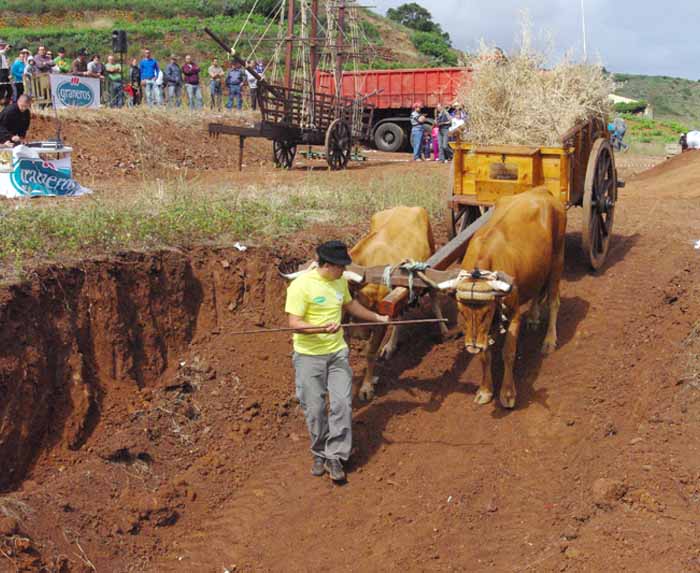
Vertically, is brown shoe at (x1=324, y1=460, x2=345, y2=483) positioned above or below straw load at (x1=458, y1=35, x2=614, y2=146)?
below

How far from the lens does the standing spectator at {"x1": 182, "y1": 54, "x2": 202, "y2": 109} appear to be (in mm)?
25047

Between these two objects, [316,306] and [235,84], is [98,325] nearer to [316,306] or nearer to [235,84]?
[316,306]

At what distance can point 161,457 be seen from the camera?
8.12 metres

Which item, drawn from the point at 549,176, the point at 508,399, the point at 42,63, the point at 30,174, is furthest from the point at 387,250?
the point at 42,63

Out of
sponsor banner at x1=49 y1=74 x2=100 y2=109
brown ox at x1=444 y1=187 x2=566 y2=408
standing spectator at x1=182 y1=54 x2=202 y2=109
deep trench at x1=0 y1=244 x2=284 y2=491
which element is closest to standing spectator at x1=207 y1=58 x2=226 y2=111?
standing spectator at x1=182 y1=54 x2=202 y2=109

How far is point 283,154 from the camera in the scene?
20.9 m

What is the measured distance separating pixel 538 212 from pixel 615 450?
9.08 ft

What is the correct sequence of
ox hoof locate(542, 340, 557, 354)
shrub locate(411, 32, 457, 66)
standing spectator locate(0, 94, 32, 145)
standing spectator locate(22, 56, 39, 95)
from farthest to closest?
shrub locate(411, 32, 457, 66) < standing spectator locate(22, 56, 39, 95) < standing spectator locate(0, 94, 32, 145) < ox hoof locate(542, 340, 557, 354)

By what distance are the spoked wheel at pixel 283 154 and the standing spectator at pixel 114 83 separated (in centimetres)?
611

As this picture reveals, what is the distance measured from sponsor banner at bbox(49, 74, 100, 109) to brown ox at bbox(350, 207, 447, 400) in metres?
14.5

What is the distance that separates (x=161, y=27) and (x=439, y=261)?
130ft

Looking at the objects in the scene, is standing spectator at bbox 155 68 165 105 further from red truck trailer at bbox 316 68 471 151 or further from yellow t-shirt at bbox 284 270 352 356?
yellow t-shirt at bbox 284 270 352 356

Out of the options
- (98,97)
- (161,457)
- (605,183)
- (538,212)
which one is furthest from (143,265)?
(98,97)

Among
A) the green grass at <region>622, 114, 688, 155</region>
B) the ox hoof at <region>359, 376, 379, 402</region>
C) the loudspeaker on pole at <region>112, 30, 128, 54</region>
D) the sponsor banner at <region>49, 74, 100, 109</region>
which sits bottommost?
the ox hoof at <region>359, 376, 379, 402</region>
